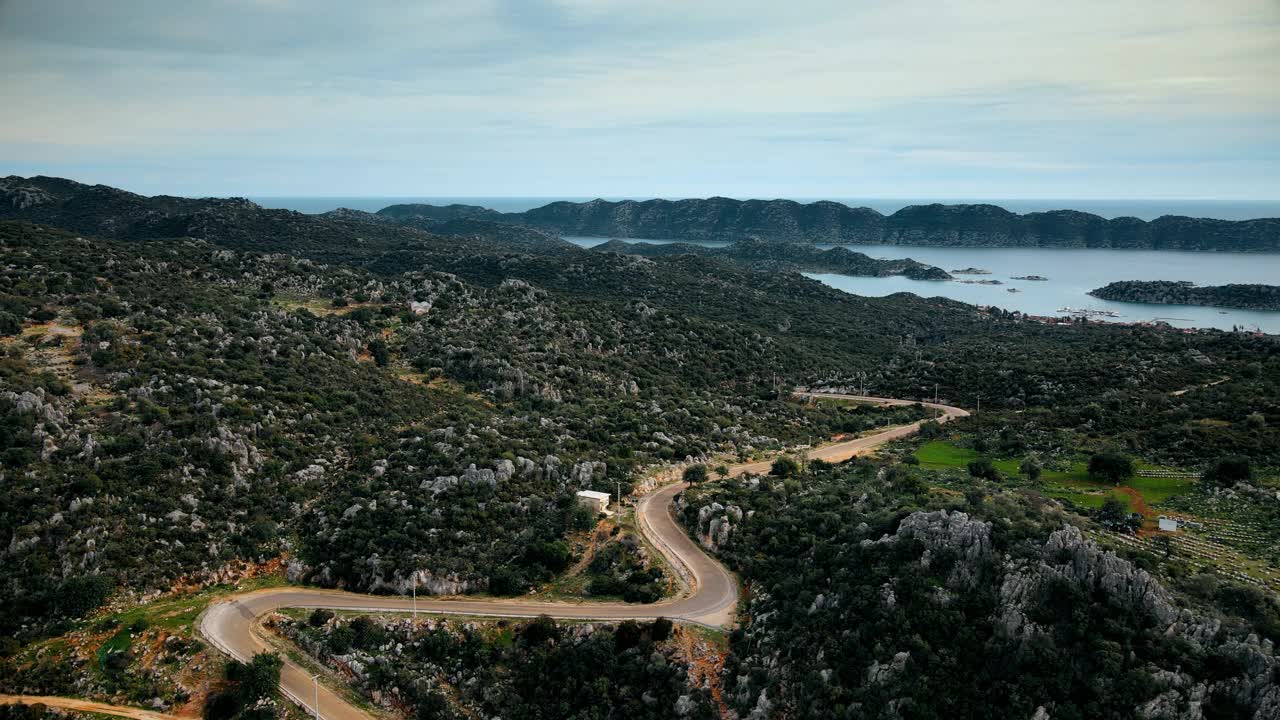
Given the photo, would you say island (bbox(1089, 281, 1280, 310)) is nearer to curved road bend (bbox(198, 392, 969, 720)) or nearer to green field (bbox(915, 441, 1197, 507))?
green field (bbox(915, 441, 1197, 507))

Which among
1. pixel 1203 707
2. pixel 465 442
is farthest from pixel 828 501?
pixel 465 442

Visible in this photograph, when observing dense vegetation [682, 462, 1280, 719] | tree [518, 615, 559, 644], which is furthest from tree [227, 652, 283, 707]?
dense vegetation [682, 462, 1280, 719]

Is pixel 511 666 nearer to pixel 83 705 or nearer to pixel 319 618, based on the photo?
pixel 319 618

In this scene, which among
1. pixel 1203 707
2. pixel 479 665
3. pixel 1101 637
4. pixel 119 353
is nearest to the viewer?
pixel 1203 707

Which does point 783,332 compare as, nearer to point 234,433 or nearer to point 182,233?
point 234,433

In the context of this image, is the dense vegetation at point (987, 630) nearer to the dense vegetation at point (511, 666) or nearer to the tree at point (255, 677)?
the dense vegetation at point (511, 666)

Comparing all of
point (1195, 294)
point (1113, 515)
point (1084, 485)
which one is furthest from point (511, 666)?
point (1195, 294)
